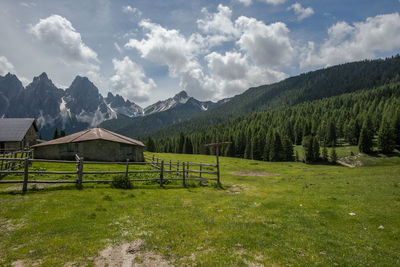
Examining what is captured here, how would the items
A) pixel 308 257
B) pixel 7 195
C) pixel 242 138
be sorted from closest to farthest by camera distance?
pixel 308 257, pixel 7 195, pixel 242 138

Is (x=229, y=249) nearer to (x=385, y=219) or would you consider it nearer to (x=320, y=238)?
(x=320, y=238)

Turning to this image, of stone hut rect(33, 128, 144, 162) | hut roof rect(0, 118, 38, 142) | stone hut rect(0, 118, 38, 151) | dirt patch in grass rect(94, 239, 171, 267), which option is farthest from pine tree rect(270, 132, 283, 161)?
hut roof rect(0, 118, 38, 142)

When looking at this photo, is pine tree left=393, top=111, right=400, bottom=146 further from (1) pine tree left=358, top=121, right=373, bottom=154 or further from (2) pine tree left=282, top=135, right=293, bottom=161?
(2) pine tree left=282, top=135, right=293, bottom=161

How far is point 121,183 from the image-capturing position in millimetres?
17047

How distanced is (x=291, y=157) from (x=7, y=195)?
9693cm

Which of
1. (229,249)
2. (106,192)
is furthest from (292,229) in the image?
(106,192)

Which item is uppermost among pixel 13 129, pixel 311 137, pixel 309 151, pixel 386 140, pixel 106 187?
pixel 311 137

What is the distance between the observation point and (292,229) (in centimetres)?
927

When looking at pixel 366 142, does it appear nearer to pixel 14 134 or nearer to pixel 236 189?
pixel 236 189

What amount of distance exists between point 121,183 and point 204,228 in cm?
1064

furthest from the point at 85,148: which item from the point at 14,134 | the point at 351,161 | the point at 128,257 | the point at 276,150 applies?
the point at 351,161

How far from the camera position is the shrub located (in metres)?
16.8

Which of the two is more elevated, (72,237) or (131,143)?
(131,143)

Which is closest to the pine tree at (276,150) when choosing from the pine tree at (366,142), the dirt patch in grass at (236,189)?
the pine tree at (366,142)
